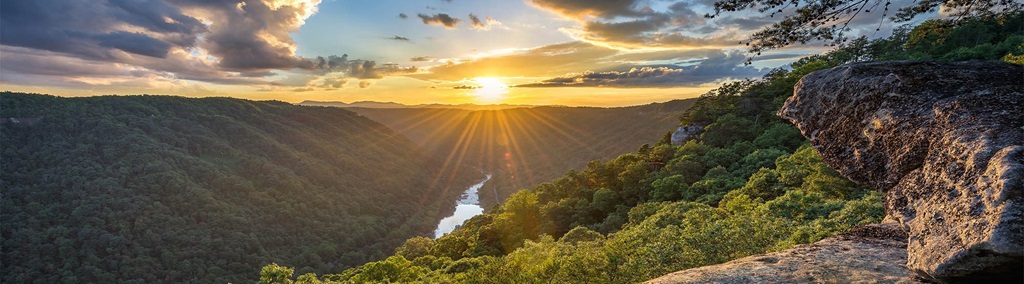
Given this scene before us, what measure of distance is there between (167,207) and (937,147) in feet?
559

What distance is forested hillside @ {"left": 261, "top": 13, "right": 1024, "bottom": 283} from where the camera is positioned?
14.6 metres

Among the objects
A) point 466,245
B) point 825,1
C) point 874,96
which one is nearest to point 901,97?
point 874,96

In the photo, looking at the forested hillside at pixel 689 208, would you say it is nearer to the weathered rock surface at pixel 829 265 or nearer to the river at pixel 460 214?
the weathered rock surface at pixel 829 265

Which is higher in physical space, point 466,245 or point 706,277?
point 706,277

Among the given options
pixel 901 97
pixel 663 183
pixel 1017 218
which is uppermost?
pixel 901 97

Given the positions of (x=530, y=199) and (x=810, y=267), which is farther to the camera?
(x=530, y=199)

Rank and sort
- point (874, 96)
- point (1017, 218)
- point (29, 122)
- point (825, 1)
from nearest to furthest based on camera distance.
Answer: point (1017, 218) → point (874, 96) → point (825, 1) → point (29, 122)

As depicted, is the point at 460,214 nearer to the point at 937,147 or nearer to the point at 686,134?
the point at 686,134

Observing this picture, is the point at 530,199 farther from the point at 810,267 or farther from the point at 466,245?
the point at 810,267

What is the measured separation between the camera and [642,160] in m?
59.0

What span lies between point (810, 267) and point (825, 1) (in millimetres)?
Result: 6007

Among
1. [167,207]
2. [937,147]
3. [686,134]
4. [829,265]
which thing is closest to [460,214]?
[167,207]

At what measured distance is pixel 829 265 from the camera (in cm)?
649

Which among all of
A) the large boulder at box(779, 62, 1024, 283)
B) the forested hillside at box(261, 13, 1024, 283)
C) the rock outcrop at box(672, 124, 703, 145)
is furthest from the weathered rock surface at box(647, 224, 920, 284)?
the rock outcrop at box(672, 124, 703, 145)
